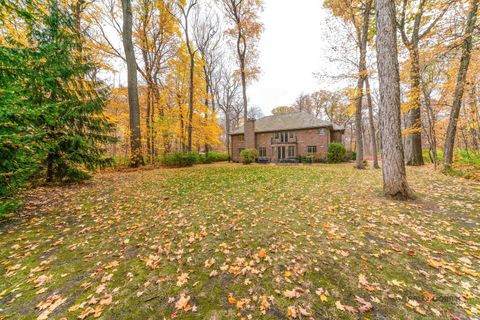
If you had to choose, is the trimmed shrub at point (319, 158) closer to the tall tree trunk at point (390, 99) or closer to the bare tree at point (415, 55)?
the bare tree at point (415, 55)

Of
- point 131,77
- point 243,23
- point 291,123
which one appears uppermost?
point 243,23

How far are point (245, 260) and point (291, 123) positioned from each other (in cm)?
2365

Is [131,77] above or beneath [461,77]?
above

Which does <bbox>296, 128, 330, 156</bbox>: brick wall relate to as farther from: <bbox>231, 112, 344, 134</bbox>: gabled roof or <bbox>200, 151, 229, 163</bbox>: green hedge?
<bbox>200, 151, 229, 163</bbox>: green hedge

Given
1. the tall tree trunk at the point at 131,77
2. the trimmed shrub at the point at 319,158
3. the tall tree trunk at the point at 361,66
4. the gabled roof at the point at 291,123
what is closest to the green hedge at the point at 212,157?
the gabled roof at the point at 291,123

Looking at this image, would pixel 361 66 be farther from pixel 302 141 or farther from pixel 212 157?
pixel 212 157

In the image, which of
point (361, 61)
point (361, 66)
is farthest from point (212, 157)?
point (361, 61)

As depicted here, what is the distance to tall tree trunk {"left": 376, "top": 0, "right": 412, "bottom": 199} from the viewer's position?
5074mm

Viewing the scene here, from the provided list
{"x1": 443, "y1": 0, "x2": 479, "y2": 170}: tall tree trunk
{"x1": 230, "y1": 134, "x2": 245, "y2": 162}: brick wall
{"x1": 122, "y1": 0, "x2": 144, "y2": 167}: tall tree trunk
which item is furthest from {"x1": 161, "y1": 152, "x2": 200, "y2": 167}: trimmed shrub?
{"x1": 443, "y1": 0, "x2": 479, "y2": 170}: tall tree trunk

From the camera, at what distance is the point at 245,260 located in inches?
108

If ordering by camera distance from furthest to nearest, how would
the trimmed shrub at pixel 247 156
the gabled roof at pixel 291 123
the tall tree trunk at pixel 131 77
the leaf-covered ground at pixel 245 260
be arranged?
the gabled roof at pixel 291 123 < the trimmed shrub at pixel 247 156 < the tall tree trunk at pixel 131 77 < the leaf-covered ground at pixel 245 260

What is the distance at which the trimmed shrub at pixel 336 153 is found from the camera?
2053 cm

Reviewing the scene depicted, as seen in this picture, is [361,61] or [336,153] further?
[336,153]

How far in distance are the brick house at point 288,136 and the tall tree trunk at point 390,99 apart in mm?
16898
